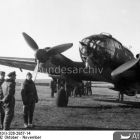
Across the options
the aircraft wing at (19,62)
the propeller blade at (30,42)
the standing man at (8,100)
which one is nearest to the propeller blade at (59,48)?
the propeller blade at (30,42)

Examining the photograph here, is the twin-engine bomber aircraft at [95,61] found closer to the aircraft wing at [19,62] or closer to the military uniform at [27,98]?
the aircraft wing at [19,62]

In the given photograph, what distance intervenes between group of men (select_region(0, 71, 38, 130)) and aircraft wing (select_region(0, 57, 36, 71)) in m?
7.02

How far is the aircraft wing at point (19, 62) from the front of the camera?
1631 centimetres

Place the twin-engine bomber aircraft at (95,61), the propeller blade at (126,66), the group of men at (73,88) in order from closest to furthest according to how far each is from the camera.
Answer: the propeller blade at (126,66) → the twin-engine bomber aircraft at (95,61) → the group of men at (73,88)

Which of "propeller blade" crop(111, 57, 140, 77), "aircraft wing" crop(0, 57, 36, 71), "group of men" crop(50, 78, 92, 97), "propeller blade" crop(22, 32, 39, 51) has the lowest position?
"group of men" crop(50, 78, 92, 97)

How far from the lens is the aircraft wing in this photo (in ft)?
53.5

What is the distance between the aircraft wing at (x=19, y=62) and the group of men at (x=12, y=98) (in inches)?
276

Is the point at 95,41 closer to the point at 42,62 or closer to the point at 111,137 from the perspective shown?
the point at 42,62

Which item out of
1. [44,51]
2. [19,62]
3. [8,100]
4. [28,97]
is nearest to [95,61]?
[44,51]

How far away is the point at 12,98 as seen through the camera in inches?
319

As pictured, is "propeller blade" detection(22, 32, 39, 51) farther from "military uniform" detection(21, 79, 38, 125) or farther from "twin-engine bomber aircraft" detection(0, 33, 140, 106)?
"military uniform" detection(21, 79, 38, 125)

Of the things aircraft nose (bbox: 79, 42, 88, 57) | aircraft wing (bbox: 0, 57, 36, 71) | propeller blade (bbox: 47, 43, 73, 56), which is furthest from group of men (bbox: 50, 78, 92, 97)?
aircraft nose (bbox: 79, 42, 88, 57)

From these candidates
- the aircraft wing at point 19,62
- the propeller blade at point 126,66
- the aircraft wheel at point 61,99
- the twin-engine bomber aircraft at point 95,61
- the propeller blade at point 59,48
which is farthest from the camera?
the aircraft wing at point 19,62

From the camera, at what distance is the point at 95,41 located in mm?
12945
